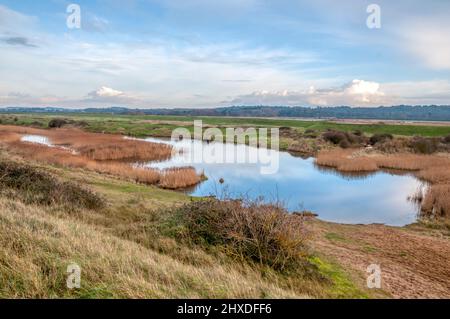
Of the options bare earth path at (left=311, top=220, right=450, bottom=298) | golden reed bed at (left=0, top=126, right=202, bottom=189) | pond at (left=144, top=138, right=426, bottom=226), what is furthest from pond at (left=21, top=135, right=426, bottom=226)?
bare earth path at (left=311, top=220, right=450, bottom=298)

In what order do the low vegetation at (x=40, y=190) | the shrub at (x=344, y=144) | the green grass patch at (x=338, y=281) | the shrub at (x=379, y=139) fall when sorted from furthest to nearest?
the shrub at (x=379, y=139) → the shrub at (x=344, y=144) → the low vegetation at (x=40, y=190) → the green grass patch at (x=338, y=281)

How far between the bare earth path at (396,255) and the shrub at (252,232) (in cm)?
142

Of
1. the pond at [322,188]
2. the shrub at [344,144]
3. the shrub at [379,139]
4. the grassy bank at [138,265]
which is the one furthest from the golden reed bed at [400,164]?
the grassy bank at [138,265]

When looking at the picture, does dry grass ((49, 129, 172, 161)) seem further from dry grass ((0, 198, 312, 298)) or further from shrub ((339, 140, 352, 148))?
dry grass ((0, 198, 312, 298))

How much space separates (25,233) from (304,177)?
24092mm

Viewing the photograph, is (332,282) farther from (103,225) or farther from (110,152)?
(110,152)

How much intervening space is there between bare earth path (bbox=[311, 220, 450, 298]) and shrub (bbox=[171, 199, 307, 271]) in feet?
4.66

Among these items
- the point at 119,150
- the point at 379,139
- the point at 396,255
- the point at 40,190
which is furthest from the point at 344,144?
the point at 40,190

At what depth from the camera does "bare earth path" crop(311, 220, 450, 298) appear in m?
6.82

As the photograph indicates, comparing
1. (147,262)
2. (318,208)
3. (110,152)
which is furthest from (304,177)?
(147,262)

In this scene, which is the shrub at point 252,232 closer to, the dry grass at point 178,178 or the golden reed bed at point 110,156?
the dry grass at point 178,178

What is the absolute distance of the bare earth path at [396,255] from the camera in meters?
6.82

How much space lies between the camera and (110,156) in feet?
110

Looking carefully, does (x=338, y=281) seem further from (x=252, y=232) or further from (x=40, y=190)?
(x=40, y=190)
